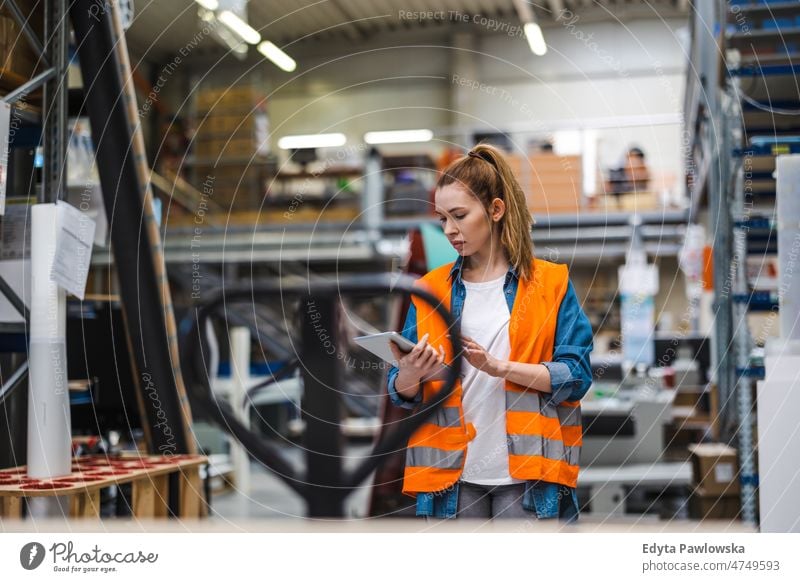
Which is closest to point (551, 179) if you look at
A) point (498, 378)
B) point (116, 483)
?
point (116, 483)

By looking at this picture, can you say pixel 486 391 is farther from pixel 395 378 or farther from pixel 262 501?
pixel 262 501

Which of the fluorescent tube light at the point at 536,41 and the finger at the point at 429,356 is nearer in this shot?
the finger at the point at 429,356

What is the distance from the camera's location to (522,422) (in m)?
1.83

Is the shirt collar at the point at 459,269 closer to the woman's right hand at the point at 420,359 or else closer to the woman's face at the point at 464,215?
the woman's face at the point at 464,215

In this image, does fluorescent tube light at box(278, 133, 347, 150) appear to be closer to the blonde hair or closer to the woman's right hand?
the blonde hair

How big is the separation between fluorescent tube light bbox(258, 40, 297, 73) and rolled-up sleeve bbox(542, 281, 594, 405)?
8.30 meters

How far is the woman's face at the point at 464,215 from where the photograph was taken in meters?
1.88

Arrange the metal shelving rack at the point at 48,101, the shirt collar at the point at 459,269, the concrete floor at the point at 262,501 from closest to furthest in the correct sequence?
the shirt collar at the point at 459,269 → the metal shelving rack at the point at 48,101 → the concrete floor at the point at 262,501

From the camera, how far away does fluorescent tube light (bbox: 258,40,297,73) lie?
396 inches

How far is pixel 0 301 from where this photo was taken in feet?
8.12

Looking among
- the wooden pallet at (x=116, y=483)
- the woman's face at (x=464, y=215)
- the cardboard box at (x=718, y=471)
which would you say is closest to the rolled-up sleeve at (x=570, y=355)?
the woman's face at (x=464, y=215)

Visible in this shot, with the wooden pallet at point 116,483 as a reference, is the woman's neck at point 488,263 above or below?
above

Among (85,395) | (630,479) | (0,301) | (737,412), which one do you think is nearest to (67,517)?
(0,301)

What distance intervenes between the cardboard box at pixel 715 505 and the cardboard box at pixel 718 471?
34 millimetres
